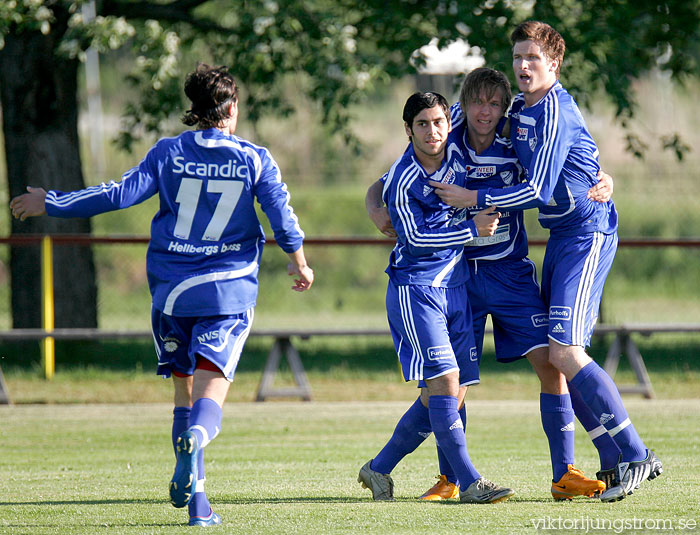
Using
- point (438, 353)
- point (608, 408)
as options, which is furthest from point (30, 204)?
point (608, 408)

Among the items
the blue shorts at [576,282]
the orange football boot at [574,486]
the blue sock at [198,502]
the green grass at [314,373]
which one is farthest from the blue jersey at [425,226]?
the green grass at [314,373]

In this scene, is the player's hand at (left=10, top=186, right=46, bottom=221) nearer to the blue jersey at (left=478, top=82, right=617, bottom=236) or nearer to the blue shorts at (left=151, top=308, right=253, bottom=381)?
the blue shorts at (left=151, top=308, right=253, bottom=381)

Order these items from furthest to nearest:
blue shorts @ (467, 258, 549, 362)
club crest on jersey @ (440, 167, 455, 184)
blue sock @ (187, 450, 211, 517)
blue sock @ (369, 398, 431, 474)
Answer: blue sock @ (369, 398, 431, 474)
blue shorts @ (467, 258, 549, 362)
club crest on jersey @ (440, 167, 455, 184)
blue sock @ (187, 450, 211, 517)

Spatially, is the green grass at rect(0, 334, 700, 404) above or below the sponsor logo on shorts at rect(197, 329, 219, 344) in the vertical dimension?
below

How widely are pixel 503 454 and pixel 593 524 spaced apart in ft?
7.39

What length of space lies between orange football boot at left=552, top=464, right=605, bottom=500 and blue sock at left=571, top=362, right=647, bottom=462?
0.20 metres

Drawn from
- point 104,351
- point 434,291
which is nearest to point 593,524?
point 434,291

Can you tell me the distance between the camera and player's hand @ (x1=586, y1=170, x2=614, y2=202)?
16.2 ft

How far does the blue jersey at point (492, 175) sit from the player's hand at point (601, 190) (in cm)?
38

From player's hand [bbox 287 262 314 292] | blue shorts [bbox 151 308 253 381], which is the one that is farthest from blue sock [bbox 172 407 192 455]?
player's hand [bbox 287 262 314 292]

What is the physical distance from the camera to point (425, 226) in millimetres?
4836

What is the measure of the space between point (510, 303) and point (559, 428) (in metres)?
0.67

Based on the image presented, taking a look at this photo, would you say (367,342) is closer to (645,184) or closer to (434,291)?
(434,291)

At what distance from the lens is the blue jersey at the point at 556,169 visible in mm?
4719
